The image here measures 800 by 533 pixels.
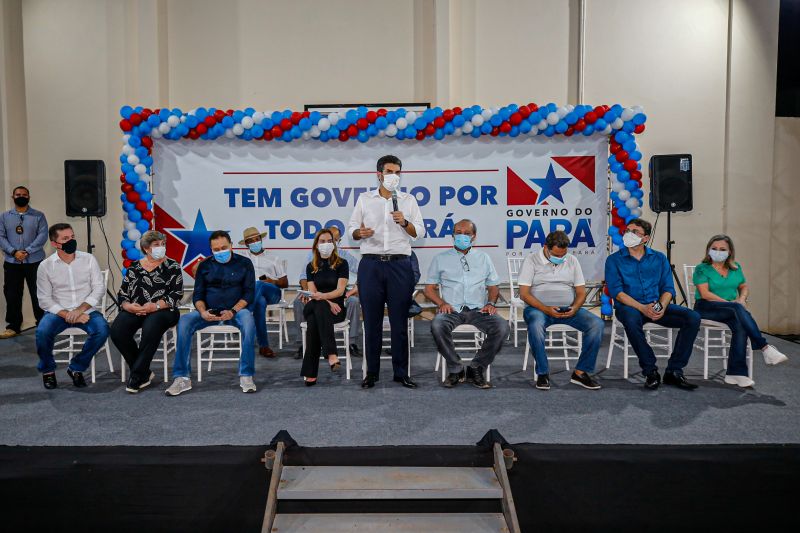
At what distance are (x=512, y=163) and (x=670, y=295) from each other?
2346 mm

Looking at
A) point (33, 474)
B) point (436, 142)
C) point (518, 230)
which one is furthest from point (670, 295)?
point (33, 474)

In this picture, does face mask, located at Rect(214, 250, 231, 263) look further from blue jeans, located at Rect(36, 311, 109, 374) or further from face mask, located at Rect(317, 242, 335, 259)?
blue jeans, located at Rect(36, 311, 109, 374)

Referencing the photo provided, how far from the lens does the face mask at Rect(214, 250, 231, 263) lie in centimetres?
398

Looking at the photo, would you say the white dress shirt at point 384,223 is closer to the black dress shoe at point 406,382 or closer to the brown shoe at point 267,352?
A: the black dress shoe at point 406,382

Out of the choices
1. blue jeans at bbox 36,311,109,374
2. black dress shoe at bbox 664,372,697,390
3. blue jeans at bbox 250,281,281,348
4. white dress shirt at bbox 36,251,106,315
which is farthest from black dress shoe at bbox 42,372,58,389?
black dress shoe at bbox 664,372,697,390

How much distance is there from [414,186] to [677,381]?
120 inches

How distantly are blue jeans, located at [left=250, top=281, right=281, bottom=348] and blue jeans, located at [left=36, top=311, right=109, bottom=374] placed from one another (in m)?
Result: 1.19

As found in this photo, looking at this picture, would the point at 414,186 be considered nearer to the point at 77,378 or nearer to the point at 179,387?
the point at 179,387

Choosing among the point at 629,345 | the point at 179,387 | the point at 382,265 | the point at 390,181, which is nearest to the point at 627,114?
the point at 629,345

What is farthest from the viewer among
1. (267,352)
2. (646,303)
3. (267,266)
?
(267,266)

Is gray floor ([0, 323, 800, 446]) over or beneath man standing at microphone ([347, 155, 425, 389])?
beneath

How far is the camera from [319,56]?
6.76m

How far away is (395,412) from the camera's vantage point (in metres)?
3.33

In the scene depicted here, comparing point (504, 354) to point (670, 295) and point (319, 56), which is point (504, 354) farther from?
point (319, 56)
